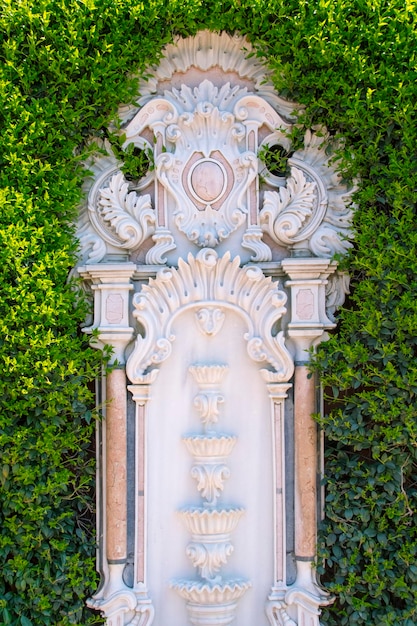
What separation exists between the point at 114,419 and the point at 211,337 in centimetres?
69

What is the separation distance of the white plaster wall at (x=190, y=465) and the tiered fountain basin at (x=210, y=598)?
7cm

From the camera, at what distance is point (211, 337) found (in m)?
5.32

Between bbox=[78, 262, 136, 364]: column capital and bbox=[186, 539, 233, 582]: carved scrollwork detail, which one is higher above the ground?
bbox=[78, 262, 136, 364]: column capital

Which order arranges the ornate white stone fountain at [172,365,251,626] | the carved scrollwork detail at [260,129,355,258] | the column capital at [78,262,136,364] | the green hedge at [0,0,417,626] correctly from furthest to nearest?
the carved scrollwork detail at [260,129,355,258] < the column capital at [78,262,136,364] < the ornate white stone fountain at [172,365,251,626] < the green hedge at [0,0,417,626]

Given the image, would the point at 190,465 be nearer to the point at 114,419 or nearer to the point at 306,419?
the point at 114,419

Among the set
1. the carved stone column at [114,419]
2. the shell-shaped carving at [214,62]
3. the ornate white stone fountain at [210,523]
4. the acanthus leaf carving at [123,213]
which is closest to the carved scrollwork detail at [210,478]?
the ornate white stone fountain at [210,523]

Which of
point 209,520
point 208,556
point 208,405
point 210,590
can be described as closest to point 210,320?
point 208,405

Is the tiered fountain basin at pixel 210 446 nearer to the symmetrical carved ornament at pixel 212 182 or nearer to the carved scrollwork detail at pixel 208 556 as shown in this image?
the carved scrollwork detail at pixel 208 556

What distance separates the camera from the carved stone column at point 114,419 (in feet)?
16.8

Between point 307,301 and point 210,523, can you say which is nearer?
point 210,523

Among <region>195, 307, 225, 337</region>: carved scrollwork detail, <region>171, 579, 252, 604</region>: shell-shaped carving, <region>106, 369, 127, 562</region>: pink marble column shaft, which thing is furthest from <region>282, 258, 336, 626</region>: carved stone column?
<region>106, 369, 127, 562</region>: pink marble column shaft

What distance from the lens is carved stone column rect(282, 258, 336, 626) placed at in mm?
5145

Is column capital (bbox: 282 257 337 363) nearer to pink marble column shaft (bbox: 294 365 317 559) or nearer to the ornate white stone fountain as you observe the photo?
pink marble column shaft (bbox: 294 365 317 559)

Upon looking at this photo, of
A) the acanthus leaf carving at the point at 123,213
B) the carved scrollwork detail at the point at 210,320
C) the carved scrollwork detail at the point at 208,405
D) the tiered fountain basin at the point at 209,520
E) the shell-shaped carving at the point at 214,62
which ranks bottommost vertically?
the tiered fountain basin at the point at 209,520
